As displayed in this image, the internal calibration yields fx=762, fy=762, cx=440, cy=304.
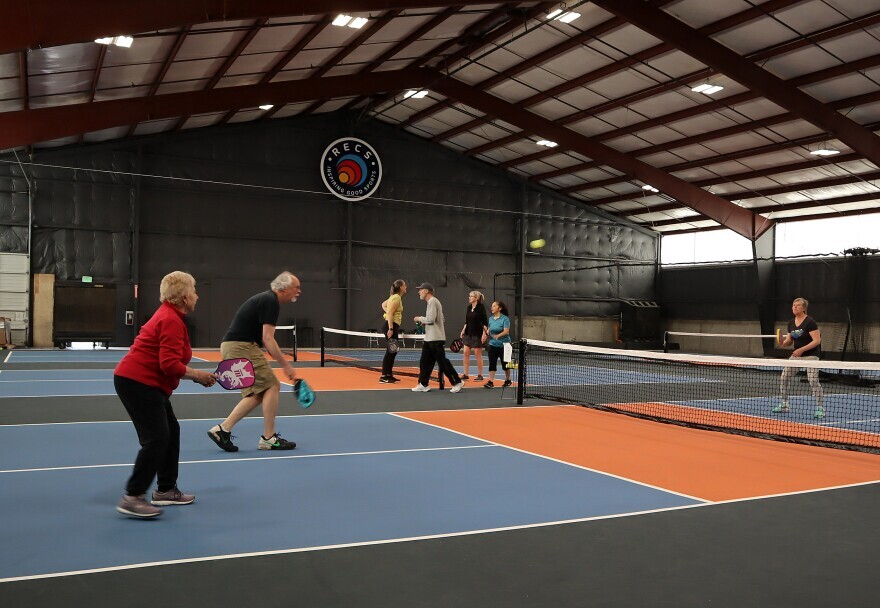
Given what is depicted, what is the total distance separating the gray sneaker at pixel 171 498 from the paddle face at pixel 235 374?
→ 983 mm

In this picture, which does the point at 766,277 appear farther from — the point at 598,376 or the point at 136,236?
the point at 136,236

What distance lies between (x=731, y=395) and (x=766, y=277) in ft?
59.8

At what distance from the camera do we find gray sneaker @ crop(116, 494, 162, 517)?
4617mm

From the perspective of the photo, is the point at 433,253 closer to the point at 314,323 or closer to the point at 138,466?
the point at 314,323

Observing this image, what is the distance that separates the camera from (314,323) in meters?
28.4

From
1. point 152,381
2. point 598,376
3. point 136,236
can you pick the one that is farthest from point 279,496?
point 136,236

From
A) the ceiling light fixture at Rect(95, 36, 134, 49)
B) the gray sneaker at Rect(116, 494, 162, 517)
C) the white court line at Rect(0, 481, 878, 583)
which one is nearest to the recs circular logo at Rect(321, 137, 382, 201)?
the ceiling light fixture at Rect(95, 36, 134, 49)

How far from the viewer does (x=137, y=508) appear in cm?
462

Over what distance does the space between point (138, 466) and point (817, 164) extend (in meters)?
25.1

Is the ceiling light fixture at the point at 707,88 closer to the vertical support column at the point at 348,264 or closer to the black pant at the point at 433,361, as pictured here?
the black pant at the point at 433,361

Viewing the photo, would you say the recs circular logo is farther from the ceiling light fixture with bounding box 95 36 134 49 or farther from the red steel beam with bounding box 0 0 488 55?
the red steel beam with bounding box 0 0 488 55

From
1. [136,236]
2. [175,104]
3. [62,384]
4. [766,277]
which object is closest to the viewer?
[62,384]

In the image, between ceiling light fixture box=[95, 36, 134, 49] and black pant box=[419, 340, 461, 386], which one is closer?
black pant box=[419, 340, 461, 386]

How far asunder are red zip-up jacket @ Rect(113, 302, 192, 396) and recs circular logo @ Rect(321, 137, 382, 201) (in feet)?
78.8
